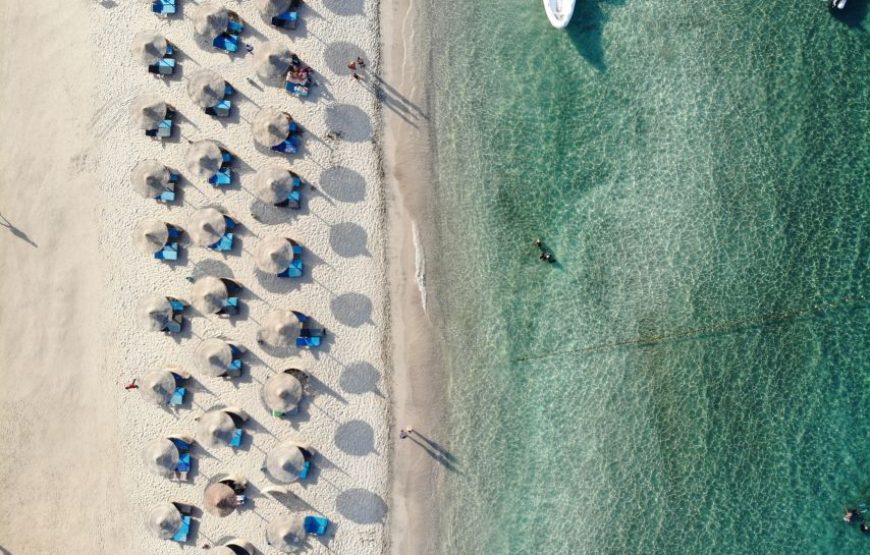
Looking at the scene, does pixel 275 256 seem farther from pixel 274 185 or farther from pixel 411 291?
pixel 411 291

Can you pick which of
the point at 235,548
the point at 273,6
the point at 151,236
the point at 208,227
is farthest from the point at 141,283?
the point at 273,6

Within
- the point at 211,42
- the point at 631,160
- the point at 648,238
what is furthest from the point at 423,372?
the point at 211,42

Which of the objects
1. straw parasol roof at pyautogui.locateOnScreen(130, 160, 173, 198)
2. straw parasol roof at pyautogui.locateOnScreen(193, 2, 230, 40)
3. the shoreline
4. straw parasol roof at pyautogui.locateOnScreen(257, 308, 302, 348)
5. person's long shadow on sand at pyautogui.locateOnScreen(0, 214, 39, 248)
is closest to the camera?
straw parasol roof at pyautogui.locateOnScreen(257, 308, 302, 348)

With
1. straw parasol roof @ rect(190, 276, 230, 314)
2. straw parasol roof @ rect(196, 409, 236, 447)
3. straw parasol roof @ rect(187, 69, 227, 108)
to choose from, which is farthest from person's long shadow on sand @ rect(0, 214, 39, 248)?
straw parasol roof @ rect(196, 409, 236, 447)

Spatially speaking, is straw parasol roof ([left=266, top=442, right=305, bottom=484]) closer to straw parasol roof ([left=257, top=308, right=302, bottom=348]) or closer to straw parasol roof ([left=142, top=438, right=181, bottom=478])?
straw parasol roof ([left=142, top=438, right=181, bottom=478])

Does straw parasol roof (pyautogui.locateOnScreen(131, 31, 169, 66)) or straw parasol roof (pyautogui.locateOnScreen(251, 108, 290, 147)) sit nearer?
straw parasol roof (pyautogui.locateOnScreen(251, 108, 290, 147))

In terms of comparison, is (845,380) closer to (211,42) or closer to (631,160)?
(631,160)
